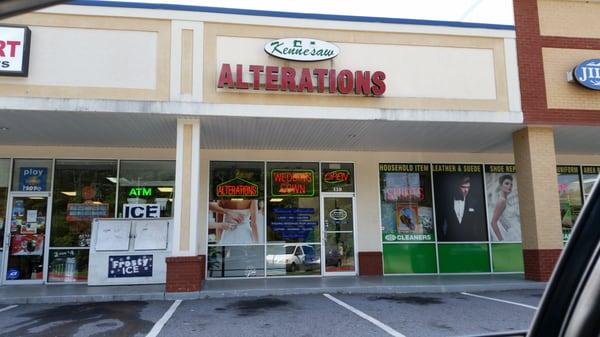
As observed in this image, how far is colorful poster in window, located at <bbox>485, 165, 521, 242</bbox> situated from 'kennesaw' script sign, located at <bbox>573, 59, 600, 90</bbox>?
3.76 m

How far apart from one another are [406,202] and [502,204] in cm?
302

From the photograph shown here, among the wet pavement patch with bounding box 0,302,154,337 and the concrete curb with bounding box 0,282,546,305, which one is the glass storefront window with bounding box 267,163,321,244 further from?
the wet pavement patch with bounding box 0,302,154,337

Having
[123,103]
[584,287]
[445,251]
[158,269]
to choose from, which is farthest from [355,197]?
[584,287]

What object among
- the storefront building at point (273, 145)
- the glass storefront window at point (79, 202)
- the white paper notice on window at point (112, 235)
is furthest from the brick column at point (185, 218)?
the glass storefront window at point (79, 202)

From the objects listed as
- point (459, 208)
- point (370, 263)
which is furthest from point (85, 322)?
point (459, 208)

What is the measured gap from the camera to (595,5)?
12516 millimetres

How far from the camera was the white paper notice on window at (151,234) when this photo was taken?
12.1m

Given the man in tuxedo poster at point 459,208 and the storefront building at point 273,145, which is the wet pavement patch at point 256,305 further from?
the man in tuxedo poster at point 459,208

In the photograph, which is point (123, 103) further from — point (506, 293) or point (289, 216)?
point (506, 293)

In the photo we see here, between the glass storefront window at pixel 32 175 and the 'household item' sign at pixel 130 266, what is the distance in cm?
306

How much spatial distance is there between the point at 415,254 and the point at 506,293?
351cm

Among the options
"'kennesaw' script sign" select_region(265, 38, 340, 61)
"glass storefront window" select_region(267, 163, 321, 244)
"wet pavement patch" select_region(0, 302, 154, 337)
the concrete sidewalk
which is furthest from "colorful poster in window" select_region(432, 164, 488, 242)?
"wet pavement patch" select_region(0, 302, 154, 337)

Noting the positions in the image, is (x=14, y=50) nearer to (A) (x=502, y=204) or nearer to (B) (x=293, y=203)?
(B) (x=293, y=203)

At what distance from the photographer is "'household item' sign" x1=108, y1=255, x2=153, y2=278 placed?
11781mm
